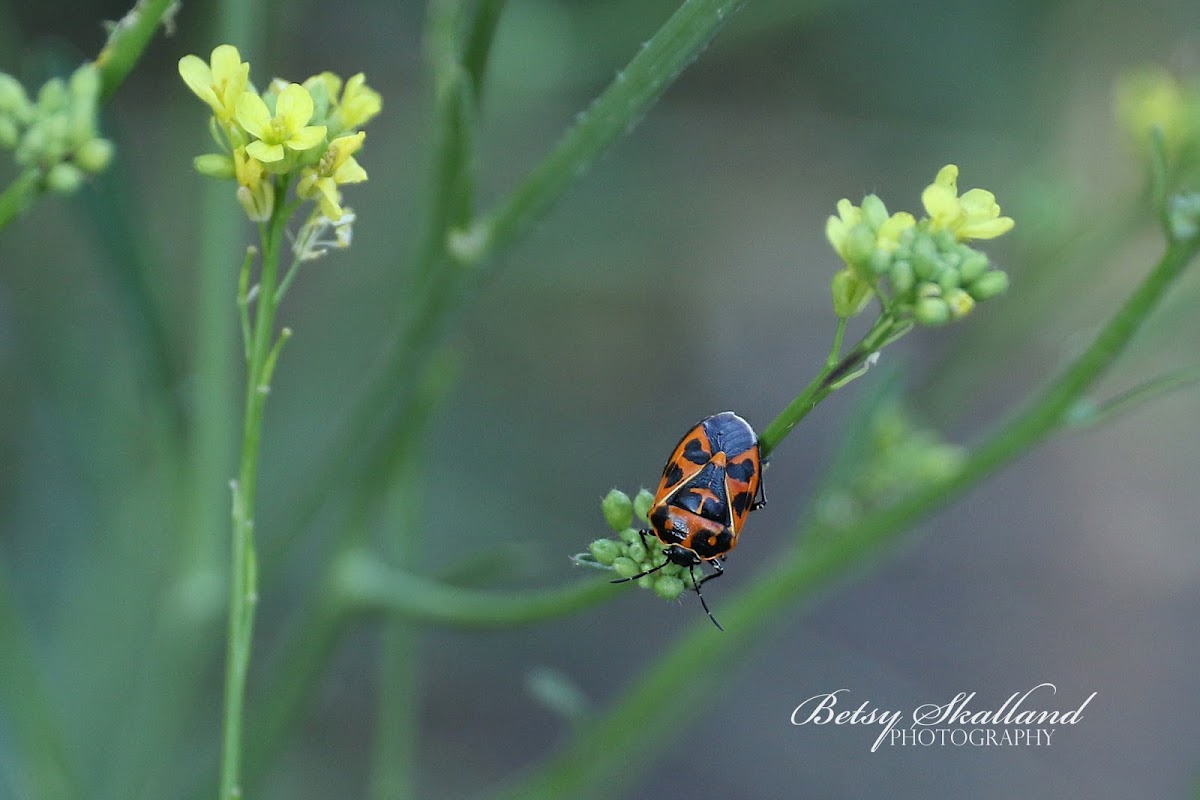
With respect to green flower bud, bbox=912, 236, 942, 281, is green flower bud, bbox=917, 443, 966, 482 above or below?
above

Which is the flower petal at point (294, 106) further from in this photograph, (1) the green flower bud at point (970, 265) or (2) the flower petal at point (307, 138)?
(1) the green flower bud at point (970, 265)

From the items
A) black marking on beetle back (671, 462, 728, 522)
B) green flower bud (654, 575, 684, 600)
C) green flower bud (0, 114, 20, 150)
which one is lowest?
green flower bud (654, 575, 684, 600)

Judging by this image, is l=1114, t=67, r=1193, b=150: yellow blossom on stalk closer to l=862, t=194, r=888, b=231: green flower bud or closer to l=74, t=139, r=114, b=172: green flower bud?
l=862, t=194, r=888, b=231: green flower bud

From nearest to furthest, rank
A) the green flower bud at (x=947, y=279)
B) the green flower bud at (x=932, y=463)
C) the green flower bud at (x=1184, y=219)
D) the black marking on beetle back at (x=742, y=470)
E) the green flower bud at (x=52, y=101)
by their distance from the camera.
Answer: the green flower bud at (x=947, y=279) → the green flower bud at (x=52, y=101) → the black marking on beetle back at (x=742, y=470) → the green flower bud at (x=1184, y=219) → the green flower bud at (x=932, y=463)

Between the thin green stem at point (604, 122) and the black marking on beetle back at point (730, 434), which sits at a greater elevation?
the thin green stem at point (604, 122)

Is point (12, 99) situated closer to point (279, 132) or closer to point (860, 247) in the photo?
point (279, 132)

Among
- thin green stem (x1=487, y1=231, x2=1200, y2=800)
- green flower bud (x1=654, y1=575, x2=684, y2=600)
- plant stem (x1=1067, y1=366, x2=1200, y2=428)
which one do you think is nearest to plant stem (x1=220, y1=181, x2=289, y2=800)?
green flower bud (x1=654, y1=575, x2=684, y2=600)

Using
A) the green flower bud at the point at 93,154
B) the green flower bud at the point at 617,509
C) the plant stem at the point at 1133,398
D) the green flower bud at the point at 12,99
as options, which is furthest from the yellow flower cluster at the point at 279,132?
the plant stem at the point at 1133,398

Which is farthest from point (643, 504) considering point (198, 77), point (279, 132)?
point (198, 77)

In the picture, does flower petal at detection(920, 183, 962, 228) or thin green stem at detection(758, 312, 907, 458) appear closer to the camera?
thin green stem at detection(758, 312, 907, 458)
